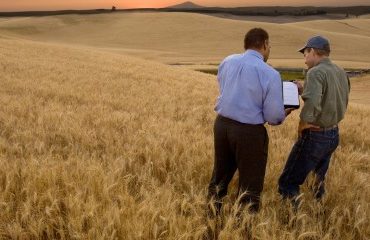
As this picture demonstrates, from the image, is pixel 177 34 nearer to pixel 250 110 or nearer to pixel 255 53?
pixel 255 53

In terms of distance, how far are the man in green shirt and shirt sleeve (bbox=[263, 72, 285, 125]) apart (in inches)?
17.6

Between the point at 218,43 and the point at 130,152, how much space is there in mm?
71883

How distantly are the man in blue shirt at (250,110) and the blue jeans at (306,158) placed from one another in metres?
0.50

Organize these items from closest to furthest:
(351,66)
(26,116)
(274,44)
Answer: (26,116) → (351,66) → (274,44)

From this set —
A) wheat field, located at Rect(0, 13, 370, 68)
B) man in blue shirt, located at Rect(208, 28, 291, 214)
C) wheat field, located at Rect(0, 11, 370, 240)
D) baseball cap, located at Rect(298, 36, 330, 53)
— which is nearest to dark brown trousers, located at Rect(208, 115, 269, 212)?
man in blue shirt, located at Rect(208, 28, 291, 214)

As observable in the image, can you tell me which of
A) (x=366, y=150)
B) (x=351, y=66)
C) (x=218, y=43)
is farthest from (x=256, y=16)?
(x=366, y=150)

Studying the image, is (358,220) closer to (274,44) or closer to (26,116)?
(26,116)

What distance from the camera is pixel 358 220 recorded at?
344cm

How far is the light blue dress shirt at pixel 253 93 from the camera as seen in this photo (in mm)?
3662

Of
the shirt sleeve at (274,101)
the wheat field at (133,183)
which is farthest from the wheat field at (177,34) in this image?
the shirt sleeve at (274,101)

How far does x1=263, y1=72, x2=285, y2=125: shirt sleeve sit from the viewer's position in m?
3.65

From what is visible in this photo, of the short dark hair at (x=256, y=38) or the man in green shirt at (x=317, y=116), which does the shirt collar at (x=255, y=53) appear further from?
the man in green shirt at (x=317, y=116)

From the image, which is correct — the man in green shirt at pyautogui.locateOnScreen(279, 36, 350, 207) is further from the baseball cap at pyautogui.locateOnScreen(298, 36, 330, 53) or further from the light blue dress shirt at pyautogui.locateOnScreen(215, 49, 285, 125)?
the light blue dress shirt at pyautogui.locateOnScreen(215, 49, 285, 125)

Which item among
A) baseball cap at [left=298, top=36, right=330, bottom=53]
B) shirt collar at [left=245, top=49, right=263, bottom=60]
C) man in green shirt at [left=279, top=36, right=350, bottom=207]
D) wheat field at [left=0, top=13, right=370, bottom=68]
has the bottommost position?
wheat field at [left=0, top=13, right=370, bottom=68]
